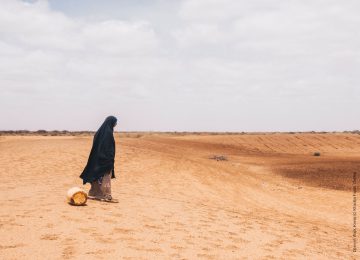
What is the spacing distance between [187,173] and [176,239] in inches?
420

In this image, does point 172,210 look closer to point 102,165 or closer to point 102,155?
point 102,165

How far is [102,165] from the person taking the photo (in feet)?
34.5

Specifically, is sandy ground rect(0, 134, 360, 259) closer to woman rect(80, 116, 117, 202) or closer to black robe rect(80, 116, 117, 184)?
woman rect(80, 116, 117, 202)

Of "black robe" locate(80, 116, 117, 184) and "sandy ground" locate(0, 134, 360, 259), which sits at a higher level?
"black robe" locate(80, 116, 117, 184)

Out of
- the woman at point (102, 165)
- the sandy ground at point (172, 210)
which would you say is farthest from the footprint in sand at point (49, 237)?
the woman at point (102, 165)

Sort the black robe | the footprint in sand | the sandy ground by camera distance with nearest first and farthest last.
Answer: the footprint in sand → the sandy ground → the black robe

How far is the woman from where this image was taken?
10.5 m

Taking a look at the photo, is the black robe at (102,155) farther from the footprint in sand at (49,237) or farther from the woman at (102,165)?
the footprint in sand at (49,237)

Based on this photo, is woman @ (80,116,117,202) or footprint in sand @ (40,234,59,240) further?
woman @ (80,116,117,202)

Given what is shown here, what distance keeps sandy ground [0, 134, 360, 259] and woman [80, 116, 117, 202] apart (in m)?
0.76

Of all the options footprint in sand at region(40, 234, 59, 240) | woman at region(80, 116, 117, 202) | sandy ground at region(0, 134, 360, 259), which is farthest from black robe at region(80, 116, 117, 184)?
footprint in sand at region(40, 234, 59, 240)

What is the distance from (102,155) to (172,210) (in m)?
2.37

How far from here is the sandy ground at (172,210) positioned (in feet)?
23.0

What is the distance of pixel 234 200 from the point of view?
14430 millimetres
